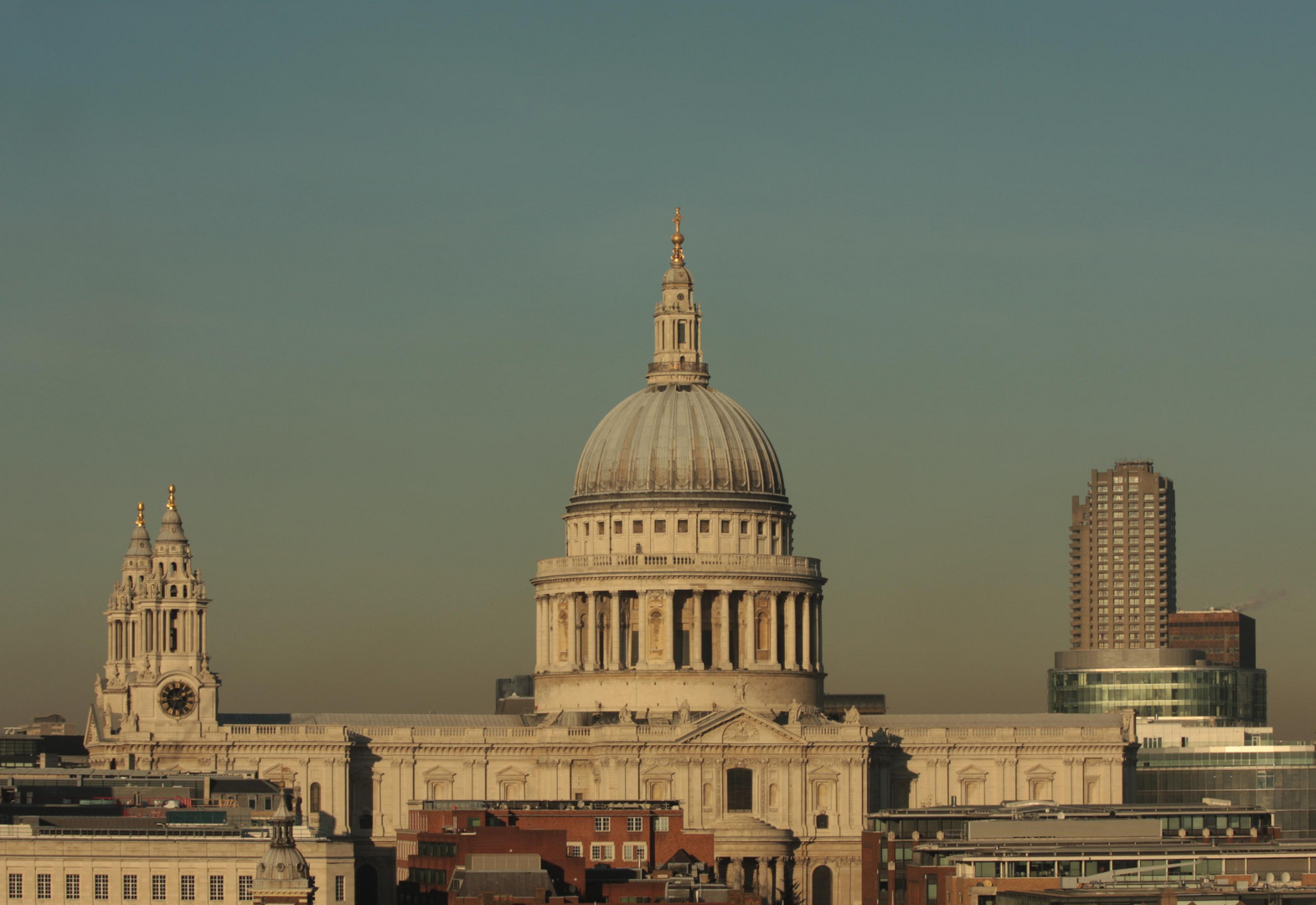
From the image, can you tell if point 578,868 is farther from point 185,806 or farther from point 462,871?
point 185,806

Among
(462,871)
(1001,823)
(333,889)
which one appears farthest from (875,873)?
(333,889)

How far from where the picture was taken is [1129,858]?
172m

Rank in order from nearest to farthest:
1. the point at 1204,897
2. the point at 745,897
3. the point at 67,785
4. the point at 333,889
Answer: the point at 1204,897
the point at 333,889
the point at 745,897
the point at 67,785

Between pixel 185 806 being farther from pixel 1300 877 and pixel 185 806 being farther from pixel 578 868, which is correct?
pixel 1300 877

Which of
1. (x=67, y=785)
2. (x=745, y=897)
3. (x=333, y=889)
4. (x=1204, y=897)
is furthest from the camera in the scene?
(x=67, y=785)

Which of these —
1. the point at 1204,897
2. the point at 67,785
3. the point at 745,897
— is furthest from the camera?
the point at 67,785

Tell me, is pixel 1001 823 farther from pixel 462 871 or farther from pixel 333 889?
pixel 333 889

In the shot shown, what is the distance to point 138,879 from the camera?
159875 mm

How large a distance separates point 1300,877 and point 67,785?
218 feet

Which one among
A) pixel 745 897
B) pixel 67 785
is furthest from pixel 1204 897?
pixel 67 785

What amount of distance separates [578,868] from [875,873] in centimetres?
2069

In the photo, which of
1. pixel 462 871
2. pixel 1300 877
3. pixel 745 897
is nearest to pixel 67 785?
pixel 462 871

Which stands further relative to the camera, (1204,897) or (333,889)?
(333,889)

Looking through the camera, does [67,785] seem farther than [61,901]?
Yes
